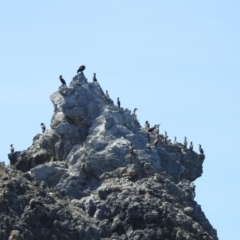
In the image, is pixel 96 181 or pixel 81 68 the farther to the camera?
pixel 81 68

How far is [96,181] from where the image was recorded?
162750 millimetres

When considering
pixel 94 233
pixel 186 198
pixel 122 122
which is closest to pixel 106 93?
pixel 122 122

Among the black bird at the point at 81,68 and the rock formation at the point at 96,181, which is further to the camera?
the black bird at the point at 81,68

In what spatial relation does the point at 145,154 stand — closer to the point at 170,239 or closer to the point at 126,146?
the point at 126,146

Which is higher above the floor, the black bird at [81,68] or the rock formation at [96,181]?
the black bird at [81,68]

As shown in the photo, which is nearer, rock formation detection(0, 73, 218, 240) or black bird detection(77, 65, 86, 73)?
rock formation detection(0, 73, 218, 240)

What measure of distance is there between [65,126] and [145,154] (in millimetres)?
7807

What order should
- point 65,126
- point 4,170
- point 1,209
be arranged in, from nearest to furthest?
point 1,209
point 4,170
point 65,126

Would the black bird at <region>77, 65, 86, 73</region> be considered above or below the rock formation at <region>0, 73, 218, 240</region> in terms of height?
above

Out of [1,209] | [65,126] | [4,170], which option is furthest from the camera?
[65,126]

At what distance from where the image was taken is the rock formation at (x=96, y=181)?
14750 cm

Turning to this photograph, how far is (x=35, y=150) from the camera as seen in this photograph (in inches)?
6781

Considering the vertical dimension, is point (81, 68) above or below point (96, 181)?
above

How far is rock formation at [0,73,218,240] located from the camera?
148 m
